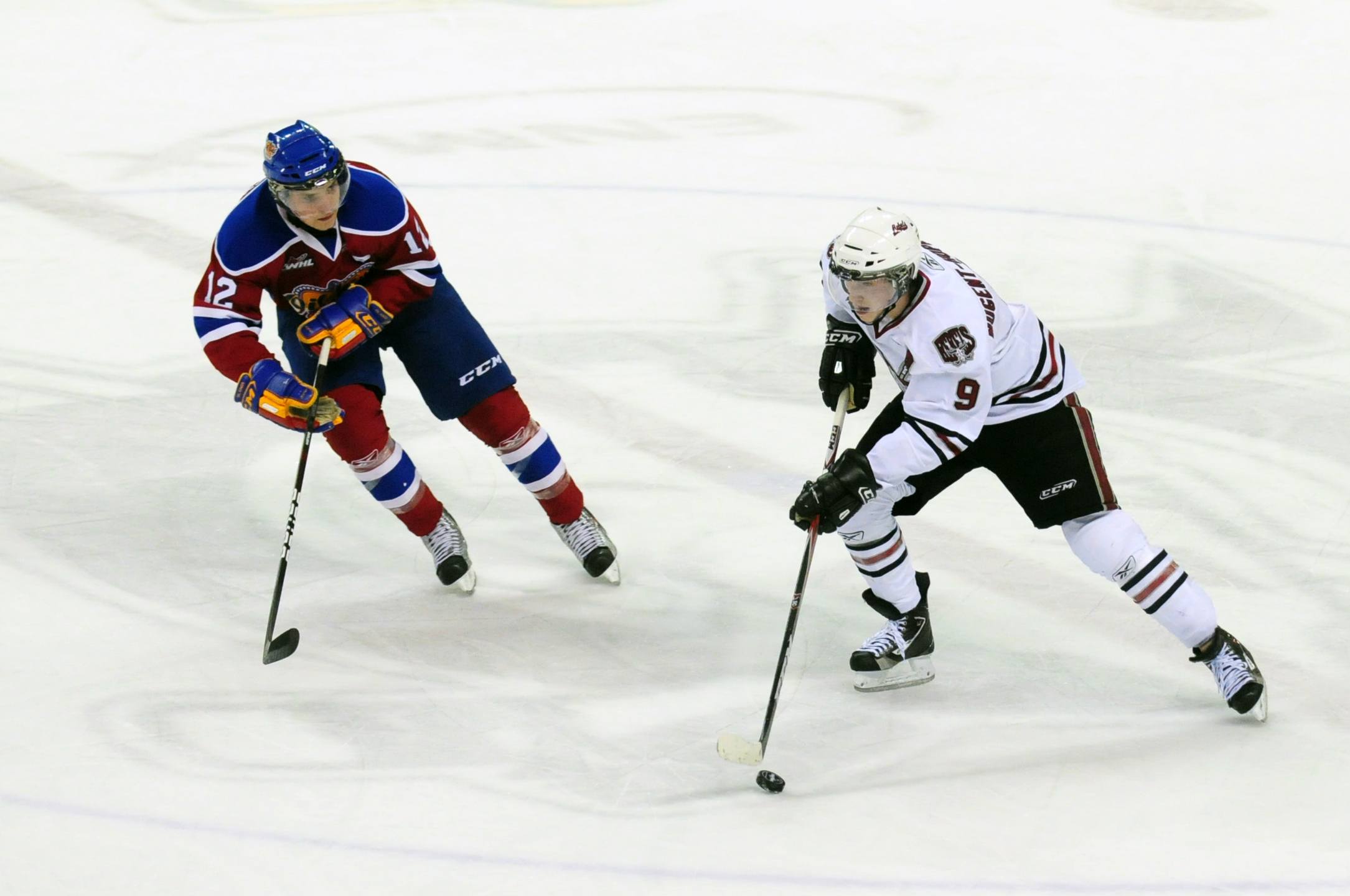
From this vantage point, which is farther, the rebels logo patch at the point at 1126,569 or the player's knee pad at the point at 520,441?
the player's knee pad at the point at 520,441

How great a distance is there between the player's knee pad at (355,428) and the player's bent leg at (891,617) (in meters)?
1.20

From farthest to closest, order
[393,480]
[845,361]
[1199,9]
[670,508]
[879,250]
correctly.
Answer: [1199,9], [670,508], [393,480], [845,361], [879,250]

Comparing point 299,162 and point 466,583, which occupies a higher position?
point 299,162

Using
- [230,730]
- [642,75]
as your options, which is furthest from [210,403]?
[642,75]

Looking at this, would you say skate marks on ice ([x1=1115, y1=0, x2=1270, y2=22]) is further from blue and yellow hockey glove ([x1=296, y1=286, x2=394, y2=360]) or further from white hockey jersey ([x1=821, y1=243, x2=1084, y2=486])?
blue and yellow hockey glove ([x1=296, y1=286, x2=394, y2=360])

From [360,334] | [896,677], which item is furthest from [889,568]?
[360,334]

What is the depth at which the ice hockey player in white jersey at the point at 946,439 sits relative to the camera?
10.1ft

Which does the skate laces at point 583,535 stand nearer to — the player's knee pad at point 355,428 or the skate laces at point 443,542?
the skate laces at point 443,542

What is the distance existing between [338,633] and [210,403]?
4.94 ft

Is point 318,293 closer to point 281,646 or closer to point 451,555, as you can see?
point 451,555

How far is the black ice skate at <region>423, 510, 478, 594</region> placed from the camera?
3922mm

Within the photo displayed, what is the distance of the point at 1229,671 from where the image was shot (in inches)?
130

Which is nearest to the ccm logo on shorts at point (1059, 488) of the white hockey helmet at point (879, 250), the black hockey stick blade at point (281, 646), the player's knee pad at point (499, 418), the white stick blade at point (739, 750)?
the white hockey helmet at point (879, 250)

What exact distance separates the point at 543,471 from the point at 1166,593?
160 cm
